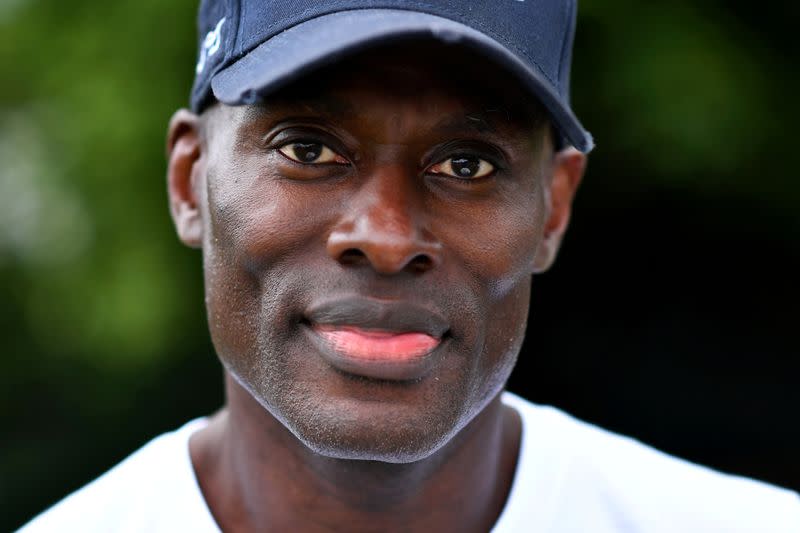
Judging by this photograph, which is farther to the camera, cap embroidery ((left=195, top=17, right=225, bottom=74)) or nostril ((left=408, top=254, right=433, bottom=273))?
cap embroidery ((left=195, top=17, right=225, bottom=74))

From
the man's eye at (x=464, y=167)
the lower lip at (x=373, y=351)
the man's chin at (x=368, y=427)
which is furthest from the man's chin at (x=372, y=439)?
the man's eye at (x=464, y=167)

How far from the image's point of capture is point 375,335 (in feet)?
7.15

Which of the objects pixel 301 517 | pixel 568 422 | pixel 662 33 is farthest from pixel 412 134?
pixel 662 33

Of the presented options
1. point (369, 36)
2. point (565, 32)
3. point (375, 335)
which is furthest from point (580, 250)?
point (369, 36)

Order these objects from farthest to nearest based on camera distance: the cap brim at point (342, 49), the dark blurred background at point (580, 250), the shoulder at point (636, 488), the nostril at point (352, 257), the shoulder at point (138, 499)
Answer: the dark blurred background at point (580, 250) → the shoulder at point (636, 488) → the shoulder at point (138, 499) → the nostril at point (352, 257) → the cap brim at point (342, 49)

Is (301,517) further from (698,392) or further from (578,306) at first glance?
(698,392)

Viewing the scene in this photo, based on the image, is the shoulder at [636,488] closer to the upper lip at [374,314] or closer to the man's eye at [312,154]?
the upper lip at [374,314]

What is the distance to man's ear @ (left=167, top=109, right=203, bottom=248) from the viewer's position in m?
2.67

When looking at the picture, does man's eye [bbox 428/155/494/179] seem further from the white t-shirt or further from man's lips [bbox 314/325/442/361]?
the white t-shirt

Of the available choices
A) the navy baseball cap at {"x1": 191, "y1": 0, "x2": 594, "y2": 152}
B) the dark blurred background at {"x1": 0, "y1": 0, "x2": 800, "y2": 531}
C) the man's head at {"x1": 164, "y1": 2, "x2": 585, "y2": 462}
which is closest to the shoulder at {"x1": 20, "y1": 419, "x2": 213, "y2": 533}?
the man's head at {"x1": 164, "y1": 2, "x2": 585, "y2": 462}

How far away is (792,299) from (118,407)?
10.3ft

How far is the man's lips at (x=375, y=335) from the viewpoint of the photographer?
216cm

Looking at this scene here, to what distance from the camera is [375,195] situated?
7.14ft

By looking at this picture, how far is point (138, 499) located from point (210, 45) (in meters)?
1.13
